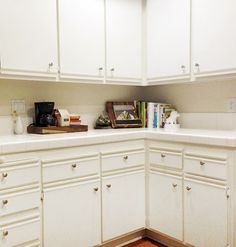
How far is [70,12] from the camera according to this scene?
2383 mm

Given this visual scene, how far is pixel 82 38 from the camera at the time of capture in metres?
2.46

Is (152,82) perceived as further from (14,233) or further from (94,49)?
(14,233)

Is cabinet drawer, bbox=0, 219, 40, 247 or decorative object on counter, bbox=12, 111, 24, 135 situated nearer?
cabinet drawer, bbox=0, 219, 40, 247

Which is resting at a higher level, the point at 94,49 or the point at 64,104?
the point at 94,49

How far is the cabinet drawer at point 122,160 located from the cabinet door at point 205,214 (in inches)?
18.2

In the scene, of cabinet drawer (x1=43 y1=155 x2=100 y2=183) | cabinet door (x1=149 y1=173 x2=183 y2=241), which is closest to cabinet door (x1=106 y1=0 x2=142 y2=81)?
cabinet drawer (x1=43 y1=155 x2=100 y2=183)

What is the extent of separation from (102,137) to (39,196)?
2.05 feet

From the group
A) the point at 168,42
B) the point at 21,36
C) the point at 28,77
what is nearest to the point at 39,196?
the point at 28,77

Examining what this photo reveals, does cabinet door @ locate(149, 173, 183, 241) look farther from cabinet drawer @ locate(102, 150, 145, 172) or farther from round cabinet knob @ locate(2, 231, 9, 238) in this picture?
round cabinet knob @ locate(2, 231, 9, 238)

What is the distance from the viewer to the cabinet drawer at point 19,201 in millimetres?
1807

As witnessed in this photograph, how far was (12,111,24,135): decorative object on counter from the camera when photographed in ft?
7.87

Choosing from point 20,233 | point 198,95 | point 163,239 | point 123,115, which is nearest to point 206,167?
point 163,239

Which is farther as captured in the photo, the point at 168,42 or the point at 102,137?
the point at 168,42

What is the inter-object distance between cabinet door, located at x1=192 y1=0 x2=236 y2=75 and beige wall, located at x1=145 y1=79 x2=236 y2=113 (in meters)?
0.34
